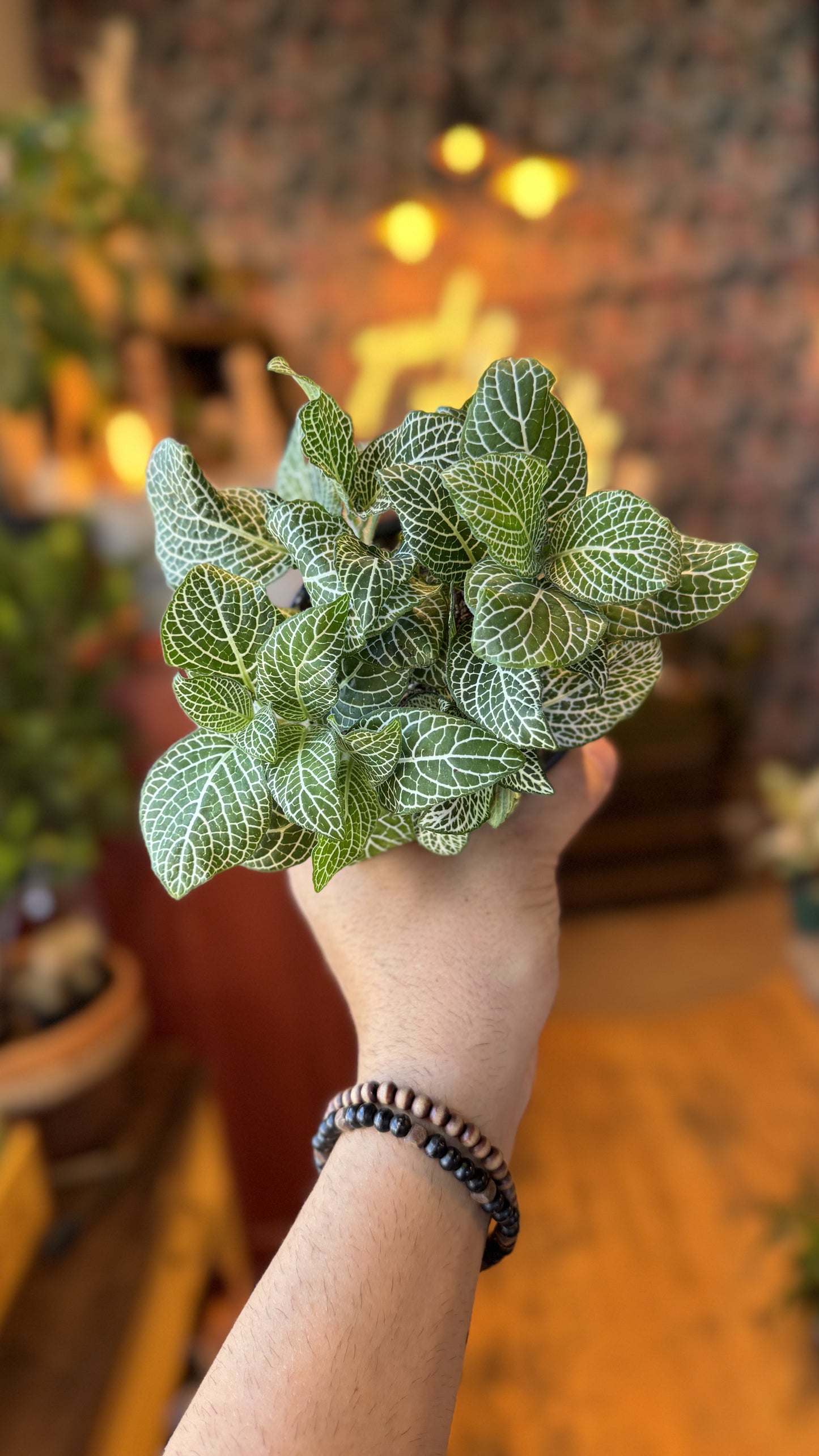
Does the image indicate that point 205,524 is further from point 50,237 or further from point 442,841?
point 50,237

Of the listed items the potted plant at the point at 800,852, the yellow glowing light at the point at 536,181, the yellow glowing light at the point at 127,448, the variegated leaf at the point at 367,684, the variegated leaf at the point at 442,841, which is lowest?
the potted plant at the point at 800,852

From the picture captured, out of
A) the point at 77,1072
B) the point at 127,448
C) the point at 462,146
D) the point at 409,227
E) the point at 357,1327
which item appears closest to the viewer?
the point at 357,1327

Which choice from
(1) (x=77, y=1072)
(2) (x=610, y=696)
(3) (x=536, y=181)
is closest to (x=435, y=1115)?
(2) (x=610, y=696)

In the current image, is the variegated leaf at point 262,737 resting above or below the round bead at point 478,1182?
above

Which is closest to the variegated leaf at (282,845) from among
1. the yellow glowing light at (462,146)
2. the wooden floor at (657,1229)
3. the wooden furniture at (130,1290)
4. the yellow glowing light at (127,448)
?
the wooden furniture at (130,1290)

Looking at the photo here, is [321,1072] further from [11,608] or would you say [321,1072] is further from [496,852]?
[496,852]

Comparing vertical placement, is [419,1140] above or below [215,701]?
below

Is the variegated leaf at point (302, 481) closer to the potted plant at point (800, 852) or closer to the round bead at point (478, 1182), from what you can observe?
the round bead at point (478, 1182)

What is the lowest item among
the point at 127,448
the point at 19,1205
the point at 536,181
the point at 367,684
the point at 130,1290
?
the point at 130,1290
